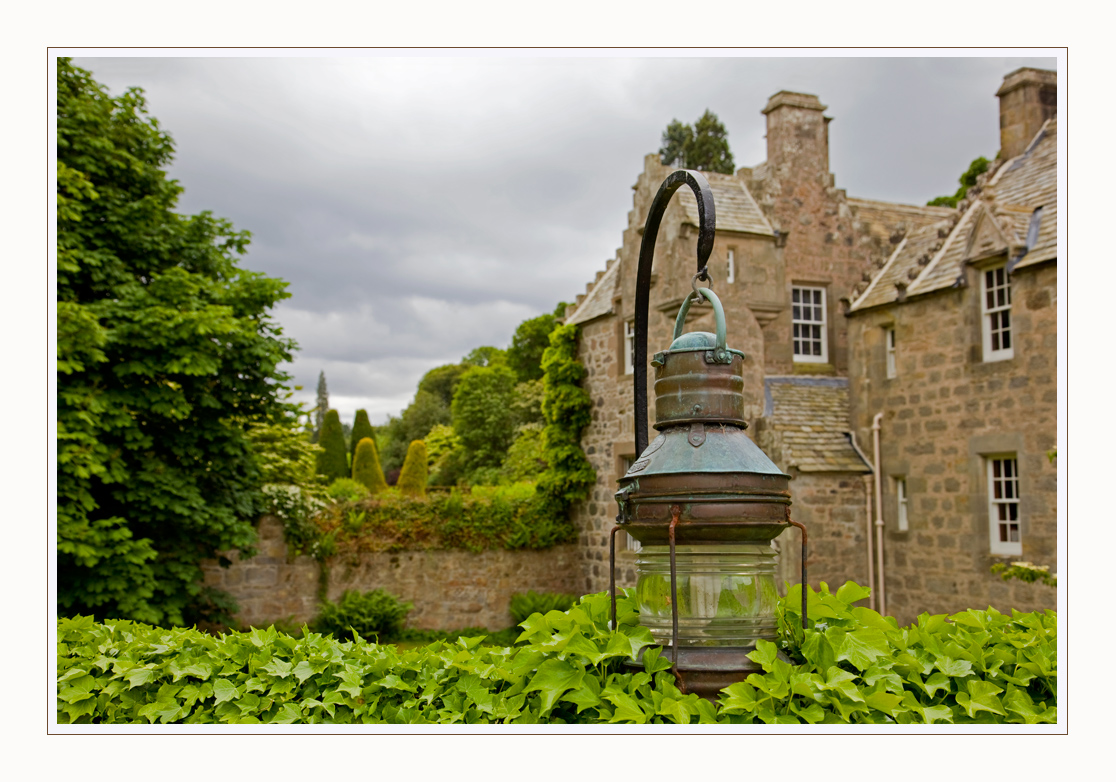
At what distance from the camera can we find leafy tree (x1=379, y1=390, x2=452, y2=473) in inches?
1709

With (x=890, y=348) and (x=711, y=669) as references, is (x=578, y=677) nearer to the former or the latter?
(x=711, y=669)

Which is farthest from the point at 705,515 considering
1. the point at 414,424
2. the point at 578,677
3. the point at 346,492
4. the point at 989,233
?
the point at 414,424

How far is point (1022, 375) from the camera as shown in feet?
43.1

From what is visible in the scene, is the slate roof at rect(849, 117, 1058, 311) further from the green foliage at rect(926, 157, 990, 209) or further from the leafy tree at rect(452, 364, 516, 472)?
the leafy tree at rect(452, 364, 516, 472)

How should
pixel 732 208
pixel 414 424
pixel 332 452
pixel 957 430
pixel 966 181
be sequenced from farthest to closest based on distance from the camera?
pixel 414 424
pixel 332 452
pixel 966 181
pixel 732 208
pixel 957 430

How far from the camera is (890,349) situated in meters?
15.7

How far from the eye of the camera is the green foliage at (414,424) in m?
43.4

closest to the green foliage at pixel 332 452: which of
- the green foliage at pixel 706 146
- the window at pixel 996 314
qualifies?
the green foliage at pixel 706 146

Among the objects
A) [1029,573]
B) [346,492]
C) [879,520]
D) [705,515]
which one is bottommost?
[1029,573]

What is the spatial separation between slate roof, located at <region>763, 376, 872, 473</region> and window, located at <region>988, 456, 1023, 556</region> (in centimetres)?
220

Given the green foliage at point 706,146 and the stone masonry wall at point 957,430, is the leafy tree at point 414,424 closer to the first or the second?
the green foliage at point 706,146

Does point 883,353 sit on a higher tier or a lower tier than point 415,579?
higher

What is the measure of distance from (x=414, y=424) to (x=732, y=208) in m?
29.7

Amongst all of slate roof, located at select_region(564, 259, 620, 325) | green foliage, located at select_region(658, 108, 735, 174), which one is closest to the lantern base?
slate roof, located at select_region(564, 259, 620, 325)
